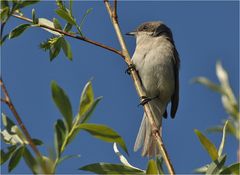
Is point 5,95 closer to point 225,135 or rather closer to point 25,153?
point 25,153

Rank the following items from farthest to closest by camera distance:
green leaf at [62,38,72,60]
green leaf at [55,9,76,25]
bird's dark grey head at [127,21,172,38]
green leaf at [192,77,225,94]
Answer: bird's dark grey head at [127,21,172,38] → green leaf at [62,38,72,60] → green leaf at [55,9,76,25] → green leaf at [192,77,225,94]

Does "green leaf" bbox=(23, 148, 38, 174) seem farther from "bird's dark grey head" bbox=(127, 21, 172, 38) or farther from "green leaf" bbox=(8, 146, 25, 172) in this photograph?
"bird's dark grey head" bbox=(127, 21, 172, 38)

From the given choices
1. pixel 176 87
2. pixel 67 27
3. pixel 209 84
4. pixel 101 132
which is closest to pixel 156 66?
pixel 176 87

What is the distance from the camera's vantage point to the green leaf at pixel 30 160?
112 centimetres

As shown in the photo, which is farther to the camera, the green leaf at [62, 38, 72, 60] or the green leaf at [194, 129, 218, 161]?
the green leaf at [62, 38, 72, 60]

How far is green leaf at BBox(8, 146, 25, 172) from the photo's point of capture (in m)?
1.28

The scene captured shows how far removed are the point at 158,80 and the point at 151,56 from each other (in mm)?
404

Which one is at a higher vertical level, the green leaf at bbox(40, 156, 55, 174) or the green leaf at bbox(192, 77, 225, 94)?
the green leaf at bbox(40, 156, 55, 174)

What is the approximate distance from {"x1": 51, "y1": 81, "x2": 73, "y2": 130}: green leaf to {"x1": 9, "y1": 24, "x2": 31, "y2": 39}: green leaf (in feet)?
2.62

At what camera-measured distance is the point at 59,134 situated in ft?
4.12

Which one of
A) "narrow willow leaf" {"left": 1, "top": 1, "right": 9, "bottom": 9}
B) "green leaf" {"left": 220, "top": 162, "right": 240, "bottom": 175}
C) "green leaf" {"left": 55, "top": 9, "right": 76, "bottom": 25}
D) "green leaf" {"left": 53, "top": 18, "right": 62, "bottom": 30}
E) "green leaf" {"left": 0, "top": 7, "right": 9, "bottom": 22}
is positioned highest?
"narrow willow leaf" {"left": 1, "top": 1, "right": 9, "bottom": 9}

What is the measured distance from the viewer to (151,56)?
239 inches

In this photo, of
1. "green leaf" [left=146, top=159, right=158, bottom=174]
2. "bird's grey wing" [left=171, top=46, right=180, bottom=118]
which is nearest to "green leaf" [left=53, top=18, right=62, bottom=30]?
"green leaf" [left=146, top=159, right=158, bottom=174]

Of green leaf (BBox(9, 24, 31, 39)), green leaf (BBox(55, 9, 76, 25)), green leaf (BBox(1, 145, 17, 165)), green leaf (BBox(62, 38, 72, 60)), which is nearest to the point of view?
green leaf (BBox(1, 145, 17, 165))
